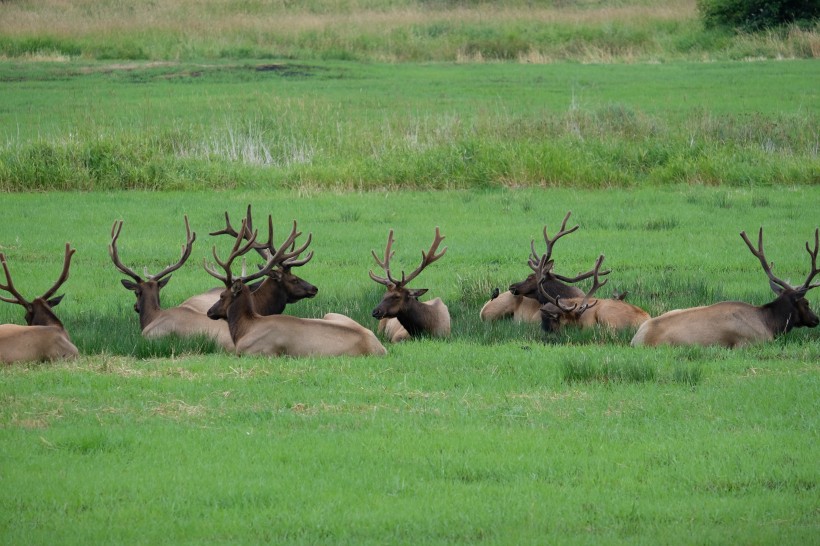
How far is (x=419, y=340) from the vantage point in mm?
13047

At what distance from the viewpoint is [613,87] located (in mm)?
39438

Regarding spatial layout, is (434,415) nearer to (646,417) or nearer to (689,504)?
(646,417)

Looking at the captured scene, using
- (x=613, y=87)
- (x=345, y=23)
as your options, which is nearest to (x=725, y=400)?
(x=613, y=87)

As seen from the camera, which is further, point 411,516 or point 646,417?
point 646,417

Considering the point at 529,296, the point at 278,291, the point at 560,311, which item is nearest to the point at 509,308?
the point at 529,296

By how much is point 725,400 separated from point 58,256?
1084 centimetres

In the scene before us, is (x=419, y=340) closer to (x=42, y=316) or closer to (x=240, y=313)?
(x=240, y=313)

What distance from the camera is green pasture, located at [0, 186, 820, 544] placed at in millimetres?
7195

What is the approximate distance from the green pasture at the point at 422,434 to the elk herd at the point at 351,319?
30 cm

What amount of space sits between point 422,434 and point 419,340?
4156 mm

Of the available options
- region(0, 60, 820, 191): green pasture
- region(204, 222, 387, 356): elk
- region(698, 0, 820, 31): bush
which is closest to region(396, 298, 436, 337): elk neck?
region(204, 222, 387, 356): elk

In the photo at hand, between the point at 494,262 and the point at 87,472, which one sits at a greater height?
the point at 87,472

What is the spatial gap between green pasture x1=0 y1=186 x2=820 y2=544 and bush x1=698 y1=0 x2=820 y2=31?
36.3 metres

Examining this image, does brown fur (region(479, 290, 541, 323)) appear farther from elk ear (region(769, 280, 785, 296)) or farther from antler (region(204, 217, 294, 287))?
elk ear (region(769, 280, 785, 296))
